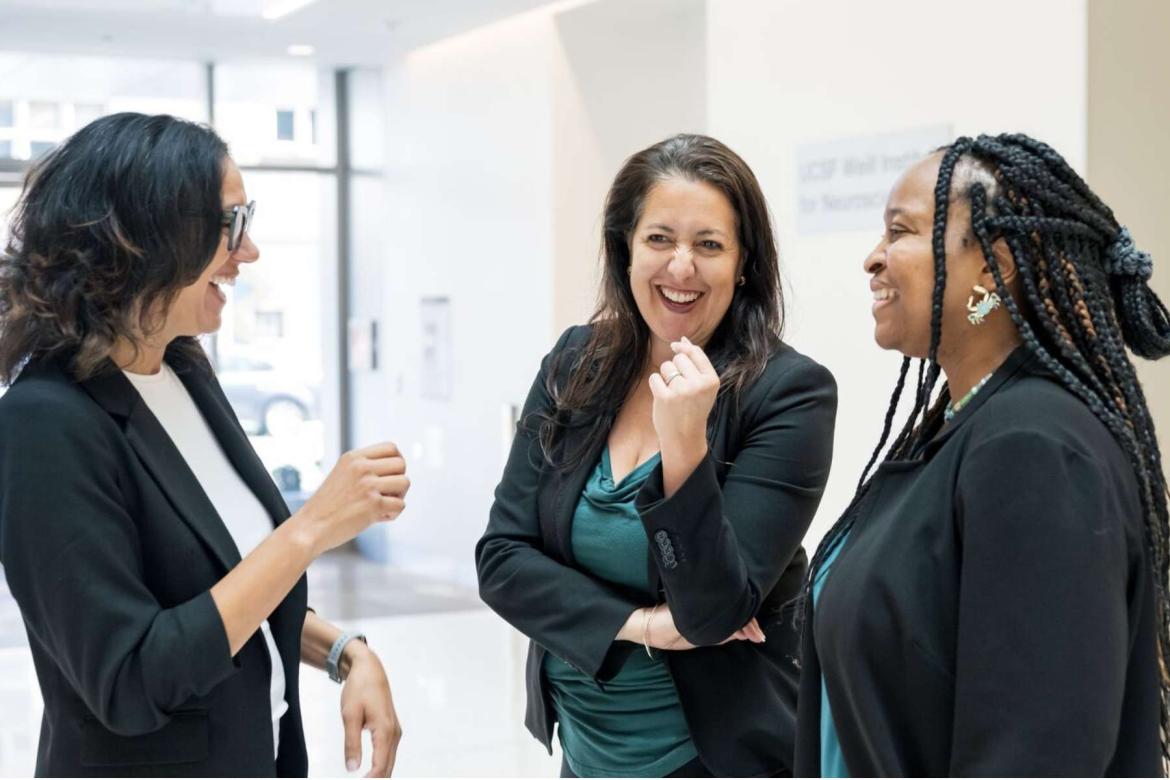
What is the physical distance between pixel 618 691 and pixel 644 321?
0.69m

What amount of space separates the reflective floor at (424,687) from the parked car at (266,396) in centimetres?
203

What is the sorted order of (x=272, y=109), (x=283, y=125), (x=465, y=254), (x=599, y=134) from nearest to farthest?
(x=599, y=134)
(x=465, y=254)
(x=272, y=109)
(x=283, y=125)

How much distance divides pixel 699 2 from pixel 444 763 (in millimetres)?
4731

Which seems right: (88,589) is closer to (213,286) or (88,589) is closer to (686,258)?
(213,286)

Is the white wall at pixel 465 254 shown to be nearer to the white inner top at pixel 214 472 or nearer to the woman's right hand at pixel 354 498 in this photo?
the white inner top at pixel 214 472

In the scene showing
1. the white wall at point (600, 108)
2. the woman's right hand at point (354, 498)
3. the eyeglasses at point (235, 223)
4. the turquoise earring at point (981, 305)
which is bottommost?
the woman's right hand at point (354, 498)

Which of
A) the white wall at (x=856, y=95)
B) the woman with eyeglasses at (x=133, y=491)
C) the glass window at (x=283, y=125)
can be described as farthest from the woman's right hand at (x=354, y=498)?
the glass window at (x=283, y=125)

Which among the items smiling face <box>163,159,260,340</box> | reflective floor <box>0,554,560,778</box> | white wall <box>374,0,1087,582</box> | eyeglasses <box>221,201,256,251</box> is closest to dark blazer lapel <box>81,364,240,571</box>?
smiling face <box>163,159,260,340</box>

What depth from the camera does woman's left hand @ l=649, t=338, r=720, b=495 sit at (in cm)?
199

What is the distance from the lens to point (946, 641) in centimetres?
154

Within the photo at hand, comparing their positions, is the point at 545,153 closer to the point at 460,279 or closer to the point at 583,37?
the point at 583,37

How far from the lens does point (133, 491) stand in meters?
1.80

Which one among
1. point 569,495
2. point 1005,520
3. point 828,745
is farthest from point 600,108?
point 1005,520

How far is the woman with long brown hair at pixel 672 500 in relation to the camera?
6.73ft
